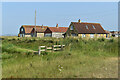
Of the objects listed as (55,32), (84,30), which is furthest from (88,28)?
(55,32)

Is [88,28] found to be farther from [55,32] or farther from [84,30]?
[55,32]

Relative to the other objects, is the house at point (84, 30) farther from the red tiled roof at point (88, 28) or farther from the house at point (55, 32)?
the house at point (55, 32)

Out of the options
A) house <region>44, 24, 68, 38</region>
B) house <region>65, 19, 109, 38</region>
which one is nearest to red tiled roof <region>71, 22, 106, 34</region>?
house <region>65, 19, 109, 38</region>

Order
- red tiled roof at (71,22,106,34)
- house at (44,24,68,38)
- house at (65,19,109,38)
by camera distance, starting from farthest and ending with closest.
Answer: house at (44,24,68,38) → red tiled roof at (71,22,106,34) → house at (65,19,109,38)

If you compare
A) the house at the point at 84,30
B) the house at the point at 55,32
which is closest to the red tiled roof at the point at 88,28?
the house at the point at 84,30

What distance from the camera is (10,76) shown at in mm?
6941

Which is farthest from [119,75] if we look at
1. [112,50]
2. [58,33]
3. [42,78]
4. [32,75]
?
[58,33]

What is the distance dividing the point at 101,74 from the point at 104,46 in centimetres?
1026

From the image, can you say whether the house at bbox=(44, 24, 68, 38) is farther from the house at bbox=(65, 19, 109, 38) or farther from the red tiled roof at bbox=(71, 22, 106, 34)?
the red tiled roof at bbox=(71, 22, 106, 34)

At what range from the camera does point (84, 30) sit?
135 ft

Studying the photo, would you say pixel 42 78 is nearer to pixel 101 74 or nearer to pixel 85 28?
pixel 101 74

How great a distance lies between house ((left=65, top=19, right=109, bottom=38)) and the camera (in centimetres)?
4066

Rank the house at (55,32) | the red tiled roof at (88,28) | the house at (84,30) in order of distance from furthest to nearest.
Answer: the house at (55,32) → the red tiled roof at (88,28) → the house at (84,30)

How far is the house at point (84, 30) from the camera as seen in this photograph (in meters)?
40.7
